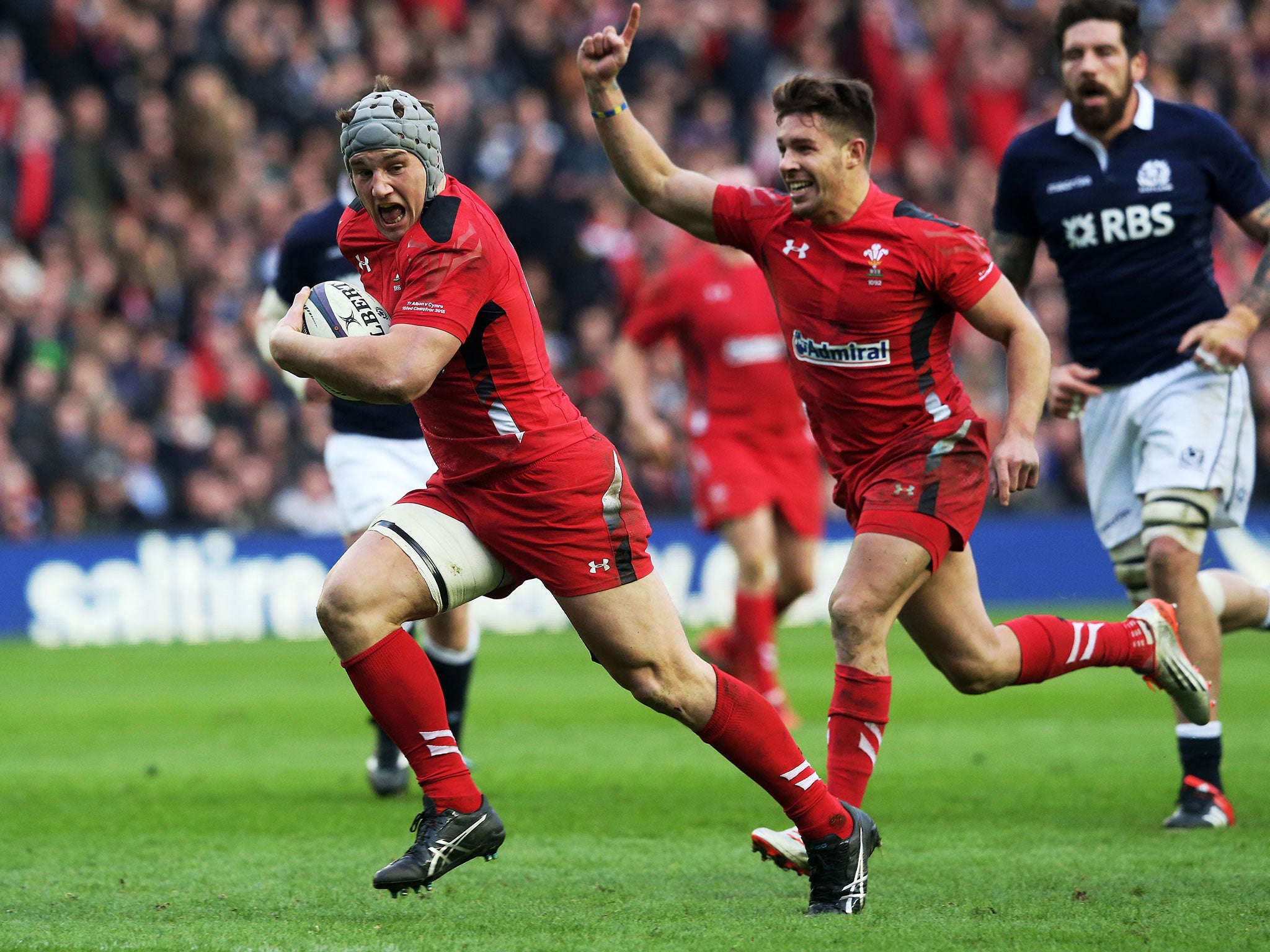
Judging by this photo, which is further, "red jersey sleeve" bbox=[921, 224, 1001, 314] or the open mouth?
the open mouth

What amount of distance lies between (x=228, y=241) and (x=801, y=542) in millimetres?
8745

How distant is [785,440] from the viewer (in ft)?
34.2

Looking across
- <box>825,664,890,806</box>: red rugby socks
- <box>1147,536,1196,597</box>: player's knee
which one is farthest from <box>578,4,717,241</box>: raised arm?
<box>1147,536,1196,597</box>: player's knee

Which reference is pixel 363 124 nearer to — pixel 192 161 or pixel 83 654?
pixel 83 654

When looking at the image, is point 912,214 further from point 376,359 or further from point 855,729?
point 376,359

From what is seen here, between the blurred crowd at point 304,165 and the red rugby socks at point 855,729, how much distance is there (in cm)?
1080

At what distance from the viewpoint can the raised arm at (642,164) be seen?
5.90 m

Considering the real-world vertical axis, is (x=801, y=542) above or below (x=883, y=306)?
below

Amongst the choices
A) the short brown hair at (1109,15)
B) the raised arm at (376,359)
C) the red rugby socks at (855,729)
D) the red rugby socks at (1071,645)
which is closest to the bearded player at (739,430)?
the short brown hair at (1109,15)

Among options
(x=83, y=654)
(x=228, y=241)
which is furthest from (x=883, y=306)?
(x=228, y=241)

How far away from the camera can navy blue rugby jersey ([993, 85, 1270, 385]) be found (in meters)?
6.89

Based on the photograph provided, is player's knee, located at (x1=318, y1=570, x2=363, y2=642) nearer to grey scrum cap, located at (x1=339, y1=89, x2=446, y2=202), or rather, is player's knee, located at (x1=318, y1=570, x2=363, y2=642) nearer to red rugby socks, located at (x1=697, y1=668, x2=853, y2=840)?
red rugby socks, located at (x1=697, y1=668, x2=853, y2=840)

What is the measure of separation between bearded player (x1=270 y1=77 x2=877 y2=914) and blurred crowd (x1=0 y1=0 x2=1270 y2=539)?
1081cm

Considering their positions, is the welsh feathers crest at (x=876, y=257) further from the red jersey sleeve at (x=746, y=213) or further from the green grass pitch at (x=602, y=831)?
the green grass pitch at (x=602, y=831)
